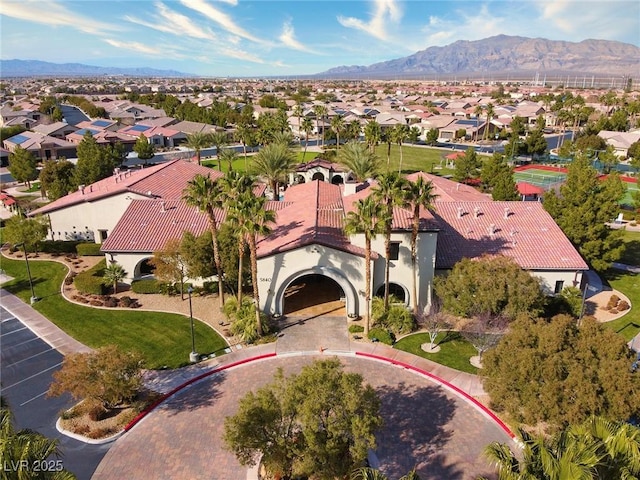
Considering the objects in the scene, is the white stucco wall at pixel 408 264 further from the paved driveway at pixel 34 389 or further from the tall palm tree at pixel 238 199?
the paved driveway at pixel 34 389

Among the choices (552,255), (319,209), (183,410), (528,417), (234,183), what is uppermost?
(234,183)

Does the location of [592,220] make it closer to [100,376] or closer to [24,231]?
[100,376]

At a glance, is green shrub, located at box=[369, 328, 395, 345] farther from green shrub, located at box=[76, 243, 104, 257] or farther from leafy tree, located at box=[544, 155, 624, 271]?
green shrub, located at box=[76, 243, 104, 257]

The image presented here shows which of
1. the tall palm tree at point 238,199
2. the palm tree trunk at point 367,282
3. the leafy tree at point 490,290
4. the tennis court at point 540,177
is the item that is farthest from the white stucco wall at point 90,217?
the tennis court at point 540,177

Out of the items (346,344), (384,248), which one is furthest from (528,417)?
(384,248)

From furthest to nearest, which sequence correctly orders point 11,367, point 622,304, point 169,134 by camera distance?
point 169,134
point 622,304
point 11,367

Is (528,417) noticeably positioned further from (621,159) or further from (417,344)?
(621,159)

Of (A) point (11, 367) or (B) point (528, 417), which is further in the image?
(A) point (11, 367)
